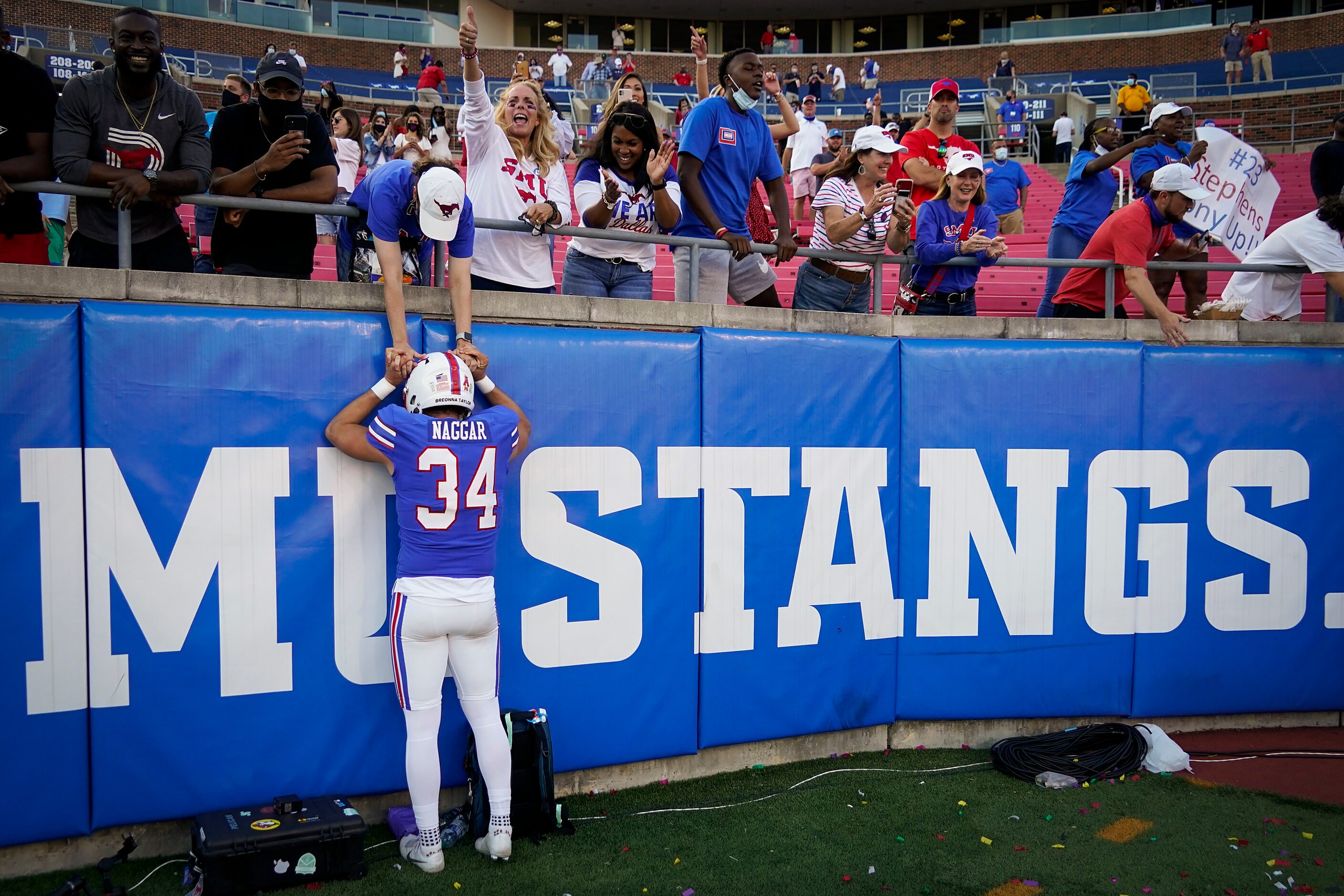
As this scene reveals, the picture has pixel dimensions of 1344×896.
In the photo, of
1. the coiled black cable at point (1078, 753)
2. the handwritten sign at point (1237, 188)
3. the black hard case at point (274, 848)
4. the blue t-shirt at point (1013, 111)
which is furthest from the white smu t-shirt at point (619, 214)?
the blue t-shirt at point (1013, 111)

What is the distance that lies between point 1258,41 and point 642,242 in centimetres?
2805

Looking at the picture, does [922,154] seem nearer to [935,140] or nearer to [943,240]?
[935,140]

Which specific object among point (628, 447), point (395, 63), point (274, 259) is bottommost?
point (628, 447)

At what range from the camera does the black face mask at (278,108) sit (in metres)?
5.32

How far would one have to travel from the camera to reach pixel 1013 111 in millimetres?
Result: 24750

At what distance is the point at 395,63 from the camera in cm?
2956

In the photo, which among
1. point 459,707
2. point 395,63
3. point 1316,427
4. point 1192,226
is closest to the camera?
point 459,707

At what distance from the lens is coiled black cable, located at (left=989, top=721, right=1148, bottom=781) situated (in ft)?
19.7

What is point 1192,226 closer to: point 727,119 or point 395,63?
point 727,119

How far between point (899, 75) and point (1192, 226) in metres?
30.4

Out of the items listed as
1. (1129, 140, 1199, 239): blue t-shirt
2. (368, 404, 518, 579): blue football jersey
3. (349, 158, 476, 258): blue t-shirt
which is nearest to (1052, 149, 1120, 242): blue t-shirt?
(1129, 140, 1199, 239): blue t-shirt

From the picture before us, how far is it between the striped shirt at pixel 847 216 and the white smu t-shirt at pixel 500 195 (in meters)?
1.78

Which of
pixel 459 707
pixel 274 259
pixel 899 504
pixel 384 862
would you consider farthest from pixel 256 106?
pixel 899 504

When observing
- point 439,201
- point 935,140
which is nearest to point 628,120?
point 439,201
